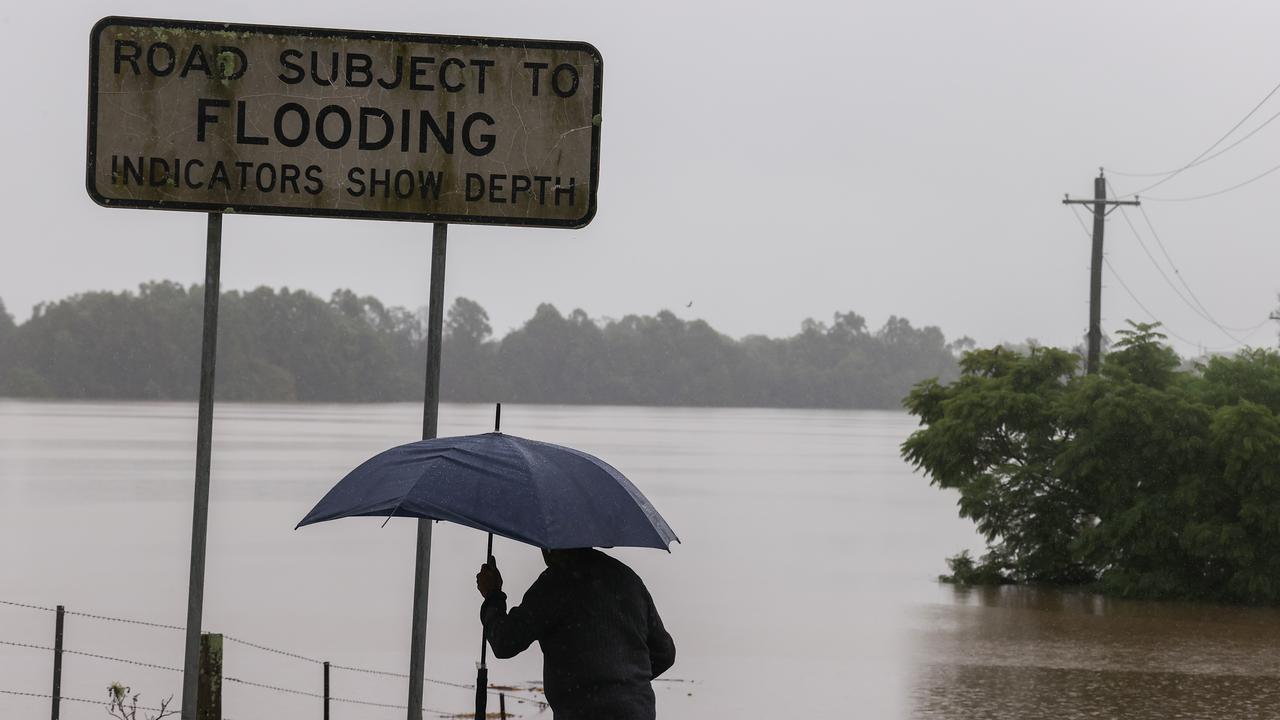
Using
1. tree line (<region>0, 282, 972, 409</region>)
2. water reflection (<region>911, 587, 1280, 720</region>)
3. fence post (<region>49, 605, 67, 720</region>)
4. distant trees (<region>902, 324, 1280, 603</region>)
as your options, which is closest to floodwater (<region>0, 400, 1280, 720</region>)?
water reflection (<region>911, 587, 1280, 720</region>)

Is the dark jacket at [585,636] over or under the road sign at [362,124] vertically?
under

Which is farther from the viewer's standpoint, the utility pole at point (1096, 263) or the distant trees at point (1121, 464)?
the utility pole at point (1096, 263)

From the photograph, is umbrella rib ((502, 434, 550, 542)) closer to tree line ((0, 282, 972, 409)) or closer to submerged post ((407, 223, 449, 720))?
submerged post ((407, 223, 449, 720))

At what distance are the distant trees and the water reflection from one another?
73 centimetres

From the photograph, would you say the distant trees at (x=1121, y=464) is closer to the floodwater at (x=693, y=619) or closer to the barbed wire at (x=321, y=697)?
the floodwater at (x=693, y=619)

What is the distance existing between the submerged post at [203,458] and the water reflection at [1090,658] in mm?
10086

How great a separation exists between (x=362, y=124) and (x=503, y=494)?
1324mm

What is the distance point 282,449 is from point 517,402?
9915cm

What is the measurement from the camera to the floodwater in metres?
15.2

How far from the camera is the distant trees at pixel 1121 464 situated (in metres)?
22.3

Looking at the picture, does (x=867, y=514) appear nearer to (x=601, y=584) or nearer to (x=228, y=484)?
(x=228, y=484)

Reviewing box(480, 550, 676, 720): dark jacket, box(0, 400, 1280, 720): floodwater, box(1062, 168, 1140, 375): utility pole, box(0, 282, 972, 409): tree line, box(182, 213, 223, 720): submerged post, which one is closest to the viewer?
box(480, 550, 676, 720): dark jacket

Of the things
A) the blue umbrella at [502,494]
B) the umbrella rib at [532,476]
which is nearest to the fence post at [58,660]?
the blue umbrella at [502,494]

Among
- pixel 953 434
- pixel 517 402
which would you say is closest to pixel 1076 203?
pixel 953 434
